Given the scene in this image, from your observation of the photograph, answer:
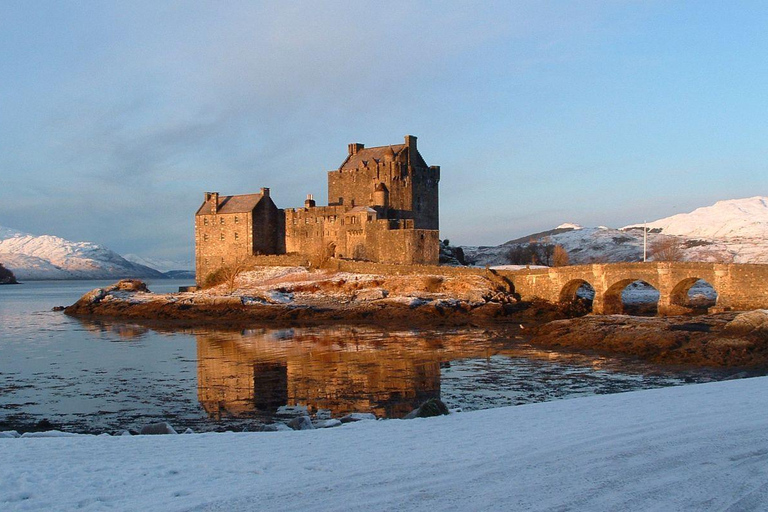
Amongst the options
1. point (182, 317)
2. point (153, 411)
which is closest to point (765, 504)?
point (153, 411)

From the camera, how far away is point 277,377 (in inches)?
896

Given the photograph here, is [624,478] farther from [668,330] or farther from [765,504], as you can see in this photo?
[668,330]

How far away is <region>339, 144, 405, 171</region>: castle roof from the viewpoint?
63688 mm

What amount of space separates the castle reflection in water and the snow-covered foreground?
19.5ft

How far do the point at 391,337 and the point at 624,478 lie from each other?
26.7 metres

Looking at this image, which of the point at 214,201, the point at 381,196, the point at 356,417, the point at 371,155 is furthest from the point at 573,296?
the point at 214,201

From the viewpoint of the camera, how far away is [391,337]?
34344 millimetres

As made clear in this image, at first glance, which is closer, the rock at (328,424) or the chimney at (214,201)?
the rock at (328,424)

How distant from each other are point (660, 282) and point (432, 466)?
3437cm

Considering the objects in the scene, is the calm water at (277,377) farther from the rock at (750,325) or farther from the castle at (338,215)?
the castle at (338,215)

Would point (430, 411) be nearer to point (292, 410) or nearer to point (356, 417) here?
point (356, 417)

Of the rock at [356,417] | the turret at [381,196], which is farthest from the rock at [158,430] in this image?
the turret at [381,196]

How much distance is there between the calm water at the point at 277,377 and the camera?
17.4 m

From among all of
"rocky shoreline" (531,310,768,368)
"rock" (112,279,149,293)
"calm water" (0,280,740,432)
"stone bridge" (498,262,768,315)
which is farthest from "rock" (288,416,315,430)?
"rock" (112,279,149,293)
